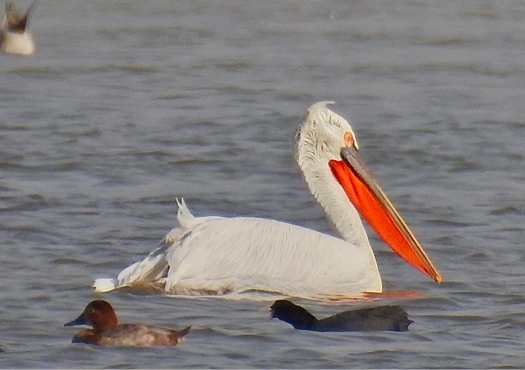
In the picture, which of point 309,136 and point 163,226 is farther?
point 163,226

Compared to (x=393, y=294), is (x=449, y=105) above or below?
above

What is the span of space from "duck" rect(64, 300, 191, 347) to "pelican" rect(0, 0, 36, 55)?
8.46 m

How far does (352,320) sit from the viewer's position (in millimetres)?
6918

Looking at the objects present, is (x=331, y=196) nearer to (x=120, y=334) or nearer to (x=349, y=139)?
(x=349, y=139)

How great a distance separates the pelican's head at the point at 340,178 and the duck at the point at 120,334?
211cm

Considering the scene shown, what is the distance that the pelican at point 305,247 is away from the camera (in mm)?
7605

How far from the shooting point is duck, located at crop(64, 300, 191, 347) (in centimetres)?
643

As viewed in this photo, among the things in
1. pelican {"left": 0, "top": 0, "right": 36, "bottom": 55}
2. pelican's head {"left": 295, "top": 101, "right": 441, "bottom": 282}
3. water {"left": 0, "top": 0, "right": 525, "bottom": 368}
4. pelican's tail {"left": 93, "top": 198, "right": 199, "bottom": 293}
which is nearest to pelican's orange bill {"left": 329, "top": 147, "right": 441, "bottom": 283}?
pelican's head {"left": 295, "top": 101, "right": 441, "bottom": 282}

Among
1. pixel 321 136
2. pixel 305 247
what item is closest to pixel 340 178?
pixel 321 136

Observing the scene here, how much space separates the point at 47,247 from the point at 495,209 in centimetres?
269

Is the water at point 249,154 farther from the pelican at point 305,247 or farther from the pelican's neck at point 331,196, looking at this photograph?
the pelican's neck at point 331,196

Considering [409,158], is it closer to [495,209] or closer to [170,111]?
[495,209]

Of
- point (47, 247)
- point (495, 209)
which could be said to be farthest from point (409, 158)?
point (47, 247)

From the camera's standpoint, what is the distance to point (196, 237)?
7684 mm
